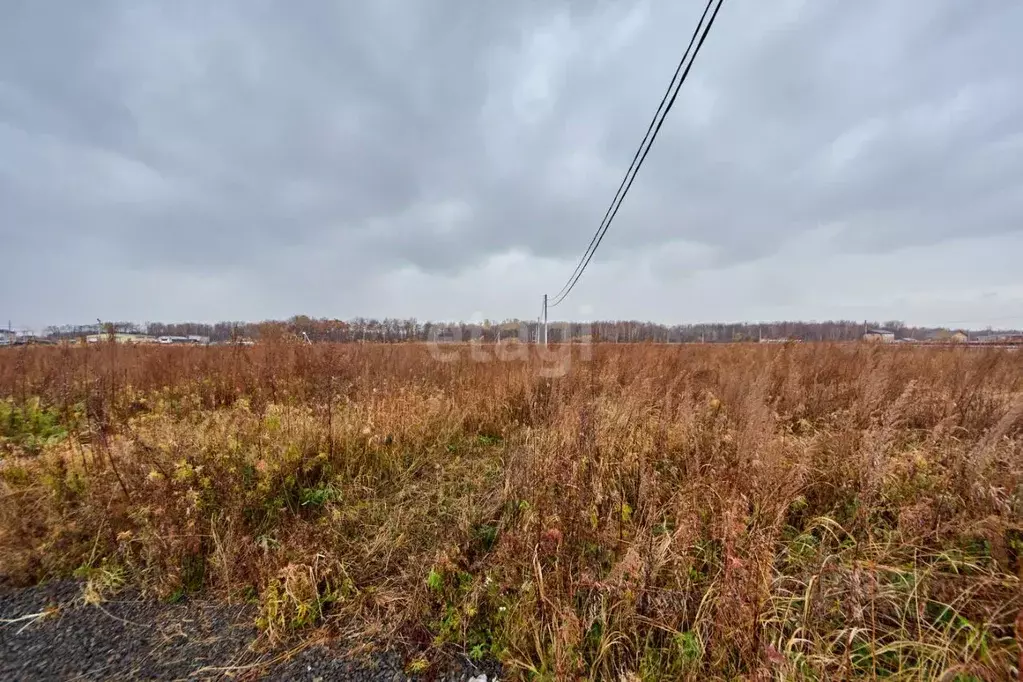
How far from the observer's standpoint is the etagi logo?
6675 millimetres

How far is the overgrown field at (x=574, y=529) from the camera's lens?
1577 millimetres

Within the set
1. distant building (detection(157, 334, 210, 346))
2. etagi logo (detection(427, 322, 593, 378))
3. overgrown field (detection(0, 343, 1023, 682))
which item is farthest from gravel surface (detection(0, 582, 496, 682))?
distant building (detection(157, 334, 210, 346))

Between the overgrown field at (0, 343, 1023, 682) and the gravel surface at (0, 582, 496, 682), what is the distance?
0.36 ft

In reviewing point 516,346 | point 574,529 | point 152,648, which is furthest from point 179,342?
point 574,529

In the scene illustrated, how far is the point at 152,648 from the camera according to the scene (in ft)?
5.92

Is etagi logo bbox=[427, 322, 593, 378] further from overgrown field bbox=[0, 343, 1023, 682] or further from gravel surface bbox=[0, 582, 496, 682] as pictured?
gravel surface bbox=[0, 582, 496, 682]

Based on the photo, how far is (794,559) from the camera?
195 cm

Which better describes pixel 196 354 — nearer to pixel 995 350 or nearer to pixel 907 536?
pixel 907 536

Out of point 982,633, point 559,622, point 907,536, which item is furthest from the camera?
point 907,536

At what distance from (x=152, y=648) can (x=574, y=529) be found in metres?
2.14

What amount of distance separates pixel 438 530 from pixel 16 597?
2.37 meters

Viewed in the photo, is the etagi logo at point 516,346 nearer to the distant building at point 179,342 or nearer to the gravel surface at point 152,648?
the gravel surface at point 152,648

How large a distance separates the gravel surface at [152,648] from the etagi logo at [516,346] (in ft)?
13.3

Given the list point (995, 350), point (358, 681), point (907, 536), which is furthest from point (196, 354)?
point (995, 350)
